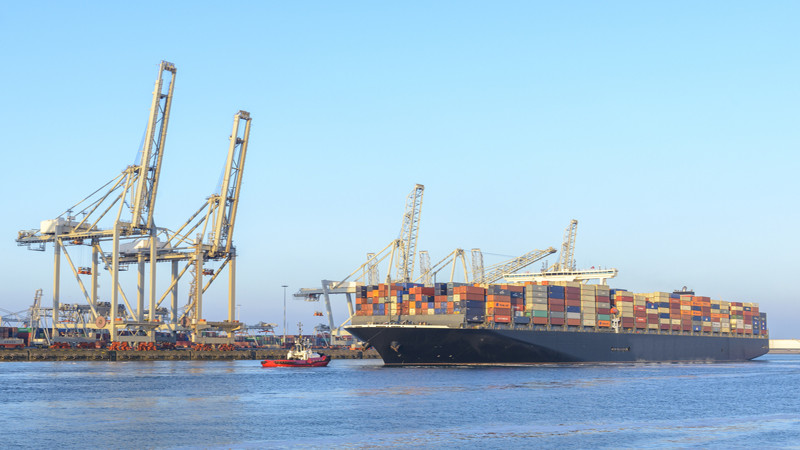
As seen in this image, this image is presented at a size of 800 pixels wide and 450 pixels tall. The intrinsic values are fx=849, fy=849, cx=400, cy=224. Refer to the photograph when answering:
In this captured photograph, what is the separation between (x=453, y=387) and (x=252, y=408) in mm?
17790

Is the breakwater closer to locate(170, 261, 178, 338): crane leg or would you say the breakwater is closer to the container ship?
locate(170, 261, 178, 338): crane leg

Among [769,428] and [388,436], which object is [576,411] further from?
[388,436]

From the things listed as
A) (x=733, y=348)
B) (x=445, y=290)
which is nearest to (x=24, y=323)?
(x=445, y=290)

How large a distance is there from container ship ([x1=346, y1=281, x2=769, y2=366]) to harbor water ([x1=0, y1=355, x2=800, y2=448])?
673 cm

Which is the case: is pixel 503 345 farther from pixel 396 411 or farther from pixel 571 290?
pixel 396 411

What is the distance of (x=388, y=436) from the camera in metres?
39.4

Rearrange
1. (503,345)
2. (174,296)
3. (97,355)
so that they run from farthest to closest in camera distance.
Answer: (174,296) → (97,355) → (503,345)

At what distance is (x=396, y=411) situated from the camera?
4869 cm

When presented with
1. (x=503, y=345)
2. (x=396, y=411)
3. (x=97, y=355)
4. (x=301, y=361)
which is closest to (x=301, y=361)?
(x=301, y=361)

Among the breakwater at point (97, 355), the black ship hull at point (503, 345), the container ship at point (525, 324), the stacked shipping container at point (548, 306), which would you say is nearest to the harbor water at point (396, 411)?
the black ship hull at point (503, 345)

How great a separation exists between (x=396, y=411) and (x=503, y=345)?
1583 inches

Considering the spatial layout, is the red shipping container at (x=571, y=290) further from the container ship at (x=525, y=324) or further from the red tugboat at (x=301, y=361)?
the red tugboat at (x=301, y=361)

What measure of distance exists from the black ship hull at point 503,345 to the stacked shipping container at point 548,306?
1.58 meters

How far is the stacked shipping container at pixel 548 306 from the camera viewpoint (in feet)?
288
